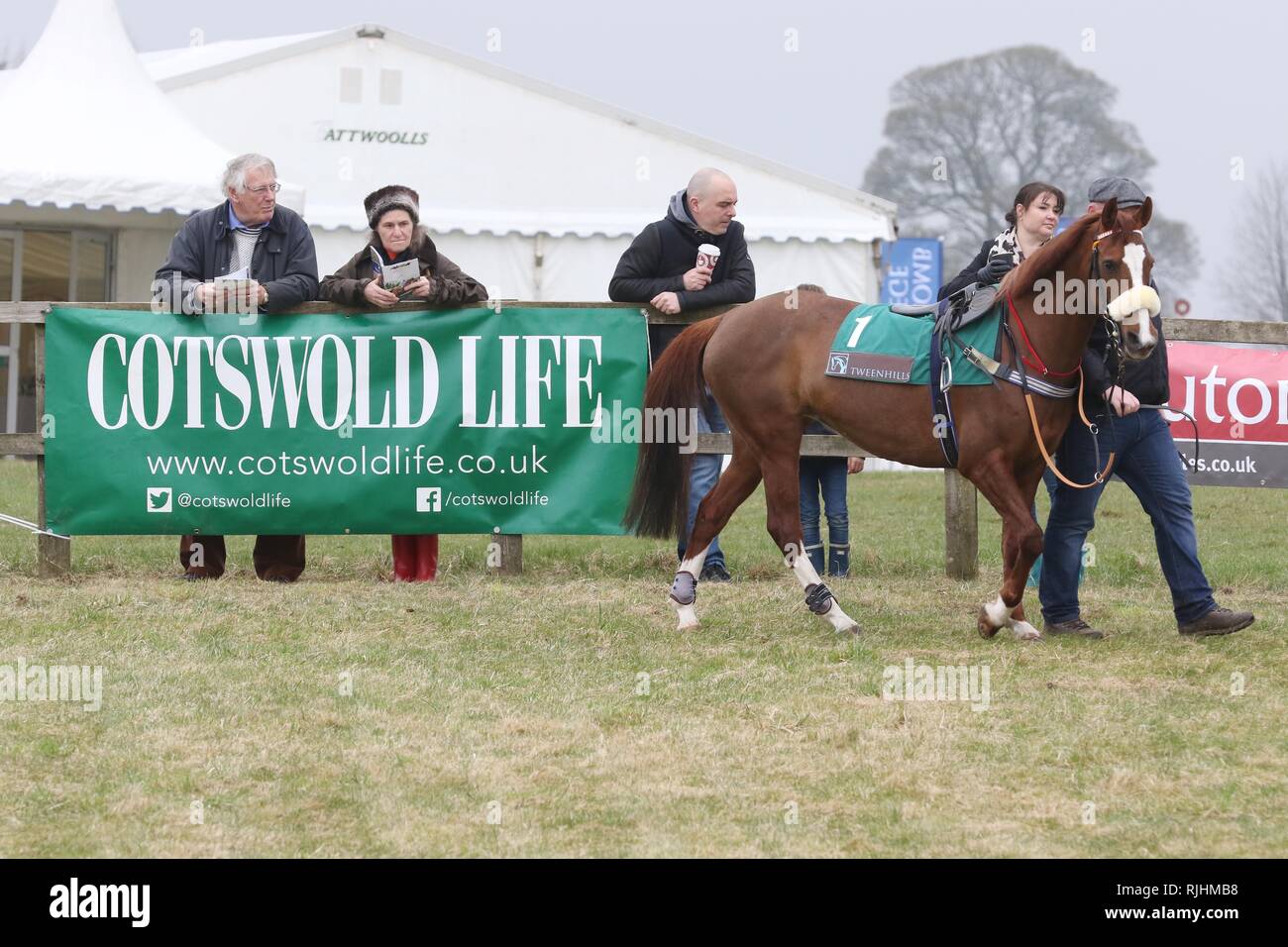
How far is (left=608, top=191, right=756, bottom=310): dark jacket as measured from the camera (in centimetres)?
939

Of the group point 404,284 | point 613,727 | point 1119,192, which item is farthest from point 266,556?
point 1119,192

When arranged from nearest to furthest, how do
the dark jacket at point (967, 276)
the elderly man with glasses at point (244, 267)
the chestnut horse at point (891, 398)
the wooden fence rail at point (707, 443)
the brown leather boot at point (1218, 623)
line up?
the chestnut horse at point (891, 398)
the brown leather boot at point (1218, 623)
the dark jacket at point (967, 276)
the wooden fence rail at point (707, 443)
the elderly man with glasses at point (244, 267)

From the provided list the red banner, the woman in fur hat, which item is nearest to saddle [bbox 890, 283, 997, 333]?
the red banner

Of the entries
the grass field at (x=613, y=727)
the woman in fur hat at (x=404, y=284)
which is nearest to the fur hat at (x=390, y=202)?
the woman in fur hat at (x=404, y=284)

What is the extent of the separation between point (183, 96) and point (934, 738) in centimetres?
1775

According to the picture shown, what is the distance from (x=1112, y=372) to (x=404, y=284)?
4.13 m

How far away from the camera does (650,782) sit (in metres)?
4.87

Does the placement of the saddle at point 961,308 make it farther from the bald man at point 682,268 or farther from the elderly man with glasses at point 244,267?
the elderly man with glasses at point 244,267

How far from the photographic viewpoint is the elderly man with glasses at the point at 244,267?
30.1ft

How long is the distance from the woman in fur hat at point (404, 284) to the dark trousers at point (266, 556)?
0.59 metres

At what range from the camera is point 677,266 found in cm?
951

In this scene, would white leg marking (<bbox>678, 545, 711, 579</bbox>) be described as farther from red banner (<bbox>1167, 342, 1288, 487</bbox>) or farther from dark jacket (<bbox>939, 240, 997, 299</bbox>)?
red banner (<bbox>1167, 342, 1288, 487</bbox>)

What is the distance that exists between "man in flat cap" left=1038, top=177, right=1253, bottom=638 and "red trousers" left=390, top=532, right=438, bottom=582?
3672mm
